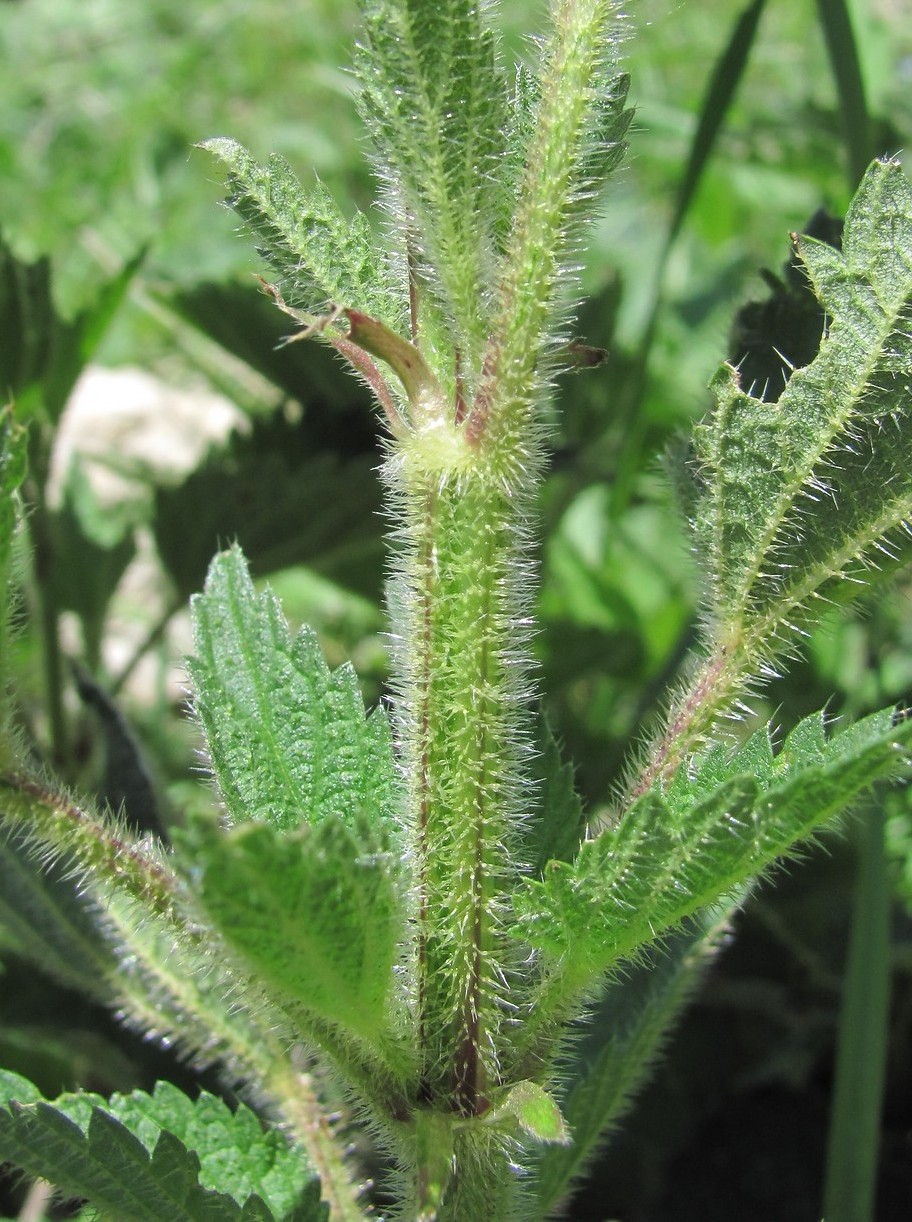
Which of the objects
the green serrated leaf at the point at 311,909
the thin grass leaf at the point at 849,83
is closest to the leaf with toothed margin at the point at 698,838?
the green serrated leaf at the point at 311,909

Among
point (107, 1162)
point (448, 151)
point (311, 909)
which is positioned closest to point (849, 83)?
point (448, 151)

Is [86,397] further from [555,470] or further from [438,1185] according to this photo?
[438,1185]

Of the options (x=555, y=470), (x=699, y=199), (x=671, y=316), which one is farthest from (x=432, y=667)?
(x=699, y=199)

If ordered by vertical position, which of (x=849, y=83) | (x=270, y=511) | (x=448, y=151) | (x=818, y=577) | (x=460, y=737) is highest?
(x=849, y=83)

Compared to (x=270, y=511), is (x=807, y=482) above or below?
above

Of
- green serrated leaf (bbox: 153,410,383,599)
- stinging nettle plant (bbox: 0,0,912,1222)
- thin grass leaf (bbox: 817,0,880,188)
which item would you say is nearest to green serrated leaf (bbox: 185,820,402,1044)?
stinging nettle plant (bbox: 0,0,912,1222)

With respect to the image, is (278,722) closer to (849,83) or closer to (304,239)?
(304,239)
